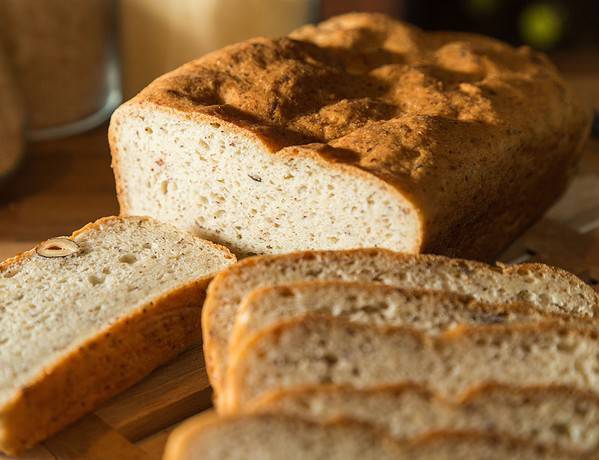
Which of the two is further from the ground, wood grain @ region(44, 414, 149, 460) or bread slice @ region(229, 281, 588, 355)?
bread slice @ region(229, 281, 588, 355)

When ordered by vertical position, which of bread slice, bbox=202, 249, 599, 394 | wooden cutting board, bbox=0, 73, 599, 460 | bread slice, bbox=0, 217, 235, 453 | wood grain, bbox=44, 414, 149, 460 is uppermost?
bread slice, bbox=202, 249, 599, 394

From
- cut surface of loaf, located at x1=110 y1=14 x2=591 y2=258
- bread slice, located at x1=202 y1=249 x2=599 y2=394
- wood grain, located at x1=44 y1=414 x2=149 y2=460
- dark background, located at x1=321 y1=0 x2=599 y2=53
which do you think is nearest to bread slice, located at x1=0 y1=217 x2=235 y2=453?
wood grain, located at x1=44 y1=414 x2=149 y2=460

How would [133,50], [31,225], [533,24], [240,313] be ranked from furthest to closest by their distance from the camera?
[533,24]
[133,50]
[31,225]
[240,313]

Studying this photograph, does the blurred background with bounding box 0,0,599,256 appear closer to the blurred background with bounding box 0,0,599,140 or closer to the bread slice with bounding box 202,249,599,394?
the blurred background with bounding box 0,0,599,140

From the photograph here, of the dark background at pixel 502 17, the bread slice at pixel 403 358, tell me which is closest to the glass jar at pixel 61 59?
the dark background at pixel 502 17

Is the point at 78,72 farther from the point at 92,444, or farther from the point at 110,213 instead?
the point at 92,444

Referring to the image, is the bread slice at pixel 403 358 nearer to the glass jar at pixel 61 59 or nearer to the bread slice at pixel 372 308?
the bread slice at pixel 372 308

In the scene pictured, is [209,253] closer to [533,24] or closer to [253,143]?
[253,143]

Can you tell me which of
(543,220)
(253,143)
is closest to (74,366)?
(253,143)
